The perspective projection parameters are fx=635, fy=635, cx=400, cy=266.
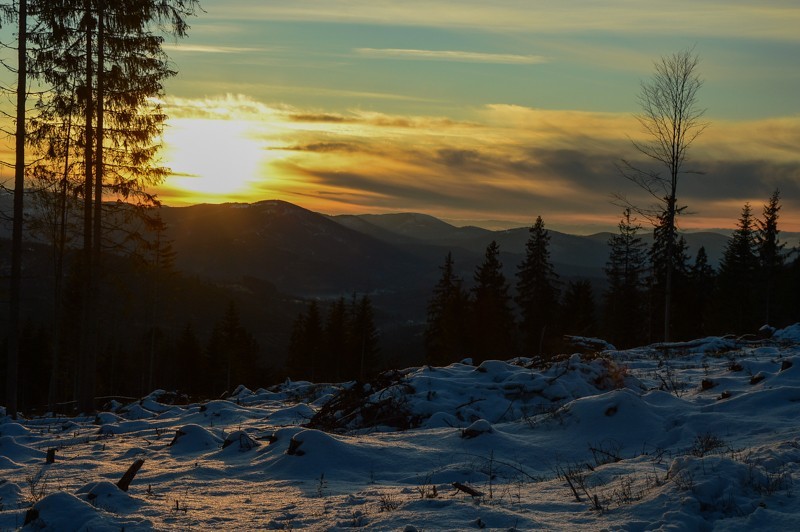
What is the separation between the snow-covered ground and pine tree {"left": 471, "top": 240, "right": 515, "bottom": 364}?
31.6 meters

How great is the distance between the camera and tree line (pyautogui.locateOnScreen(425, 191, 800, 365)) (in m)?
45.0

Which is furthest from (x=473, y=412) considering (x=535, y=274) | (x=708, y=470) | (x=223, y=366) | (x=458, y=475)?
(x=223, y=366)

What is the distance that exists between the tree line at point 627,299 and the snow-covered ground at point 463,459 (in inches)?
1249

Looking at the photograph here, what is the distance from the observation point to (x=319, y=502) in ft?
18.3

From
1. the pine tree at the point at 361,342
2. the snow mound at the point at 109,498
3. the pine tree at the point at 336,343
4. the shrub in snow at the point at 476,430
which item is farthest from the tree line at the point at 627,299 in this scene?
the snow mound at the point at 109,498

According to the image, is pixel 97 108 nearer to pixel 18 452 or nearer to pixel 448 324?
pixel 18 452

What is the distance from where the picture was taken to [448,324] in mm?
45219

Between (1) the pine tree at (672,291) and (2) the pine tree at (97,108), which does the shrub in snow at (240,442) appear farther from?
(1) the pine tree at (672,291)

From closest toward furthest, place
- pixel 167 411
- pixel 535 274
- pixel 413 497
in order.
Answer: pixel 413 497
pixel 167 411
pixel 535 274

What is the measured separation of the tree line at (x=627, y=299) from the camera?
4497cm

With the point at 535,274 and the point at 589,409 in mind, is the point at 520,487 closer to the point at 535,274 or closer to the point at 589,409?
the point at 589,409

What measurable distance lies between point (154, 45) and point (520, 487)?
54.5 ft

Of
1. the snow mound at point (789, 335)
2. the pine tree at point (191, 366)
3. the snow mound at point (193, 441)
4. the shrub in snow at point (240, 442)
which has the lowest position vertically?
the pine tree at point (191, 366)

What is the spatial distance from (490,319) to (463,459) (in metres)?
38.4
